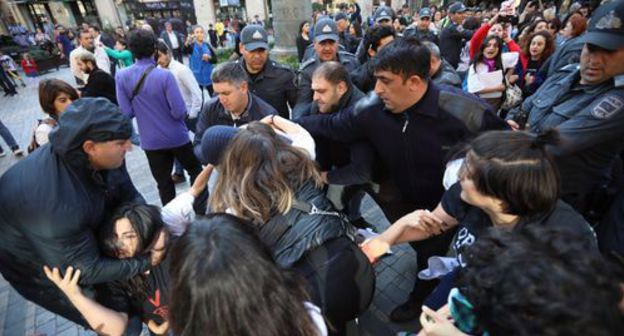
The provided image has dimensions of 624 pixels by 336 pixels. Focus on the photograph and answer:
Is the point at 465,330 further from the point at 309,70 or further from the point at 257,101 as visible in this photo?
the point at 309,70

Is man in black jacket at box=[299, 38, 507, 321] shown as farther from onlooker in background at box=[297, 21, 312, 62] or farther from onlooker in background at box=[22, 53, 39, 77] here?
onlooker in background at box=[22, 53, 39, 77]

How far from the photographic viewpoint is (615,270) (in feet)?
2.92

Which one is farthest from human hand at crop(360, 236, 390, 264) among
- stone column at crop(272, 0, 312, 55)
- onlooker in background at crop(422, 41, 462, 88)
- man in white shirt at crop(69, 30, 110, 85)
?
stone column at crop(272, 0, 312, 55)

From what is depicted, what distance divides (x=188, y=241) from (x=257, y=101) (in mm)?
2125

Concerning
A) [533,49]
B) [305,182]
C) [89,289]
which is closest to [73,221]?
[89,289]

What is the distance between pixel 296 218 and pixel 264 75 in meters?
2.56

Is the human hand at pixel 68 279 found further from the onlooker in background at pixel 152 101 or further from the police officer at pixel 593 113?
the police officer at pixel 593 113

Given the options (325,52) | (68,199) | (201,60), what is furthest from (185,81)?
(68,199)

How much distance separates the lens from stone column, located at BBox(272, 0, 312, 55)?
7195 millimetres

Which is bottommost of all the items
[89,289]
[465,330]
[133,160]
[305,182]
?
[133,160]

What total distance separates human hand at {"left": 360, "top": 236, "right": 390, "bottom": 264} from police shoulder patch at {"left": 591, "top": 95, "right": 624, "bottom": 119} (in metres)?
1.44

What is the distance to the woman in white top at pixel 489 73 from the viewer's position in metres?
4.01

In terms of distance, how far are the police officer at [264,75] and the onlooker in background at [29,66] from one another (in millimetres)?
15150

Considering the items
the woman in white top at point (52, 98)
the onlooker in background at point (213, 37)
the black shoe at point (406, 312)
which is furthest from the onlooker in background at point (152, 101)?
the onlooker in background at point (213, 37)
